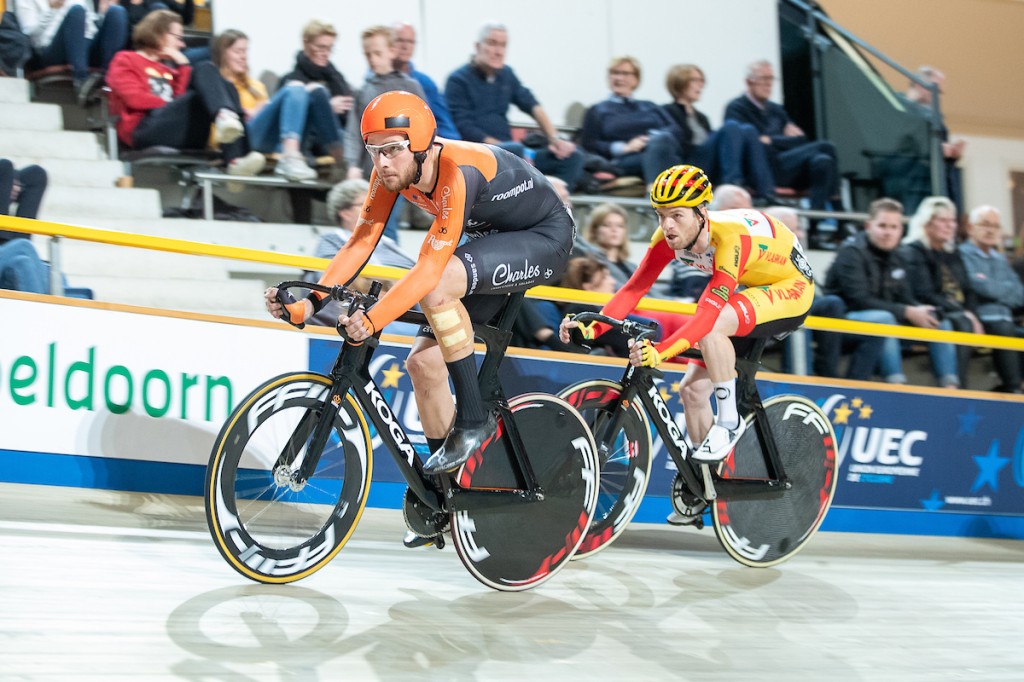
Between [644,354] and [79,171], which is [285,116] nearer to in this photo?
[79,171]

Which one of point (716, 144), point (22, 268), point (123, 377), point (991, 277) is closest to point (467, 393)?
point (123, 377)

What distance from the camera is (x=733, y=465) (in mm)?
4758

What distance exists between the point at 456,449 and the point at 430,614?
1.79 feet

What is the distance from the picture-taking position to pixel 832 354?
615 cm

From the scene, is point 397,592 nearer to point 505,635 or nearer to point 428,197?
point 505,635

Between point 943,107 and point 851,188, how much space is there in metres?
3.54

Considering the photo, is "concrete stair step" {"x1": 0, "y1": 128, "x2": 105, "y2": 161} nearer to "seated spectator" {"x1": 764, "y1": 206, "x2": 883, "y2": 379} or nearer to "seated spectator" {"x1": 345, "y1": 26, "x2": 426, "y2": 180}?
"seated spectator" {"x1": 345, "y1": 26, "x2": 426, "y2": 180}

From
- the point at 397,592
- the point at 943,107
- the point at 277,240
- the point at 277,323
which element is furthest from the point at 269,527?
the point at 943,107

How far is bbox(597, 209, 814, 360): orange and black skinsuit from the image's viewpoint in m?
4.21

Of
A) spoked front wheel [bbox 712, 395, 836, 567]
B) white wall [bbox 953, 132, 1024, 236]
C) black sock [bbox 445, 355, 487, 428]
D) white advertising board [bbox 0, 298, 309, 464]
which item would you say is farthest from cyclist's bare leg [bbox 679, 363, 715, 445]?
white wall [bbox 953, 132, 1024, 236]

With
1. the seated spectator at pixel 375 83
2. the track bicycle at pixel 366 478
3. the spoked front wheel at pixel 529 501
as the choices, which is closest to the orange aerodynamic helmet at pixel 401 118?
the track bicycle at pixel 366 478

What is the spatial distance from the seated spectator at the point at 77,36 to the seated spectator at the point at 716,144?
3.66 m

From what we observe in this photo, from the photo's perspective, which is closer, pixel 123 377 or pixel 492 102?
pixel 123 377

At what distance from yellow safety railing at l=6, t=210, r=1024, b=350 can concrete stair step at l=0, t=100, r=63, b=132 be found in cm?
205
